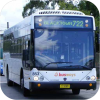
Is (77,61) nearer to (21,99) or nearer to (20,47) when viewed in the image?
(21,99)

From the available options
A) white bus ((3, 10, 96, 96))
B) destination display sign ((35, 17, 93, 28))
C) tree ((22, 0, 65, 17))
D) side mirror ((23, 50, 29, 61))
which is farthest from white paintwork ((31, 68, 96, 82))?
tree ((22, 0, 65, 17))

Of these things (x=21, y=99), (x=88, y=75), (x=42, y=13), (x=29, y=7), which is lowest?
(x=21, y=99)

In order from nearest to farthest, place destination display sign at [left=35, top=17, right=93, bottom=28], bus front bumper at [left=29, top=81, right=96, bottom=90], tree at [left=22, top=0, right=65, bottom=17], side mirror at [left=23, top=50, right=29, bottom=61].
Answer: bus front bumper at [left=29, top=81, right=96, bottom=90] < destination display sign at [left=35, top=17, right=93, bottom=28] < side mirror at [left=23, top=50, right=29, bottom=61] < tree at [left=22, top=0, right=65, bottom=17]

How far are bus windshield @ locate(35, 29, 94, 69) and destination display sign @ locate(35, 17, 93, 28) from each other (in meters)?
0.21

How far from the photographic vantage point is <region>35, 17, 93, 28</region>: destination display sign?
1312 centimetres

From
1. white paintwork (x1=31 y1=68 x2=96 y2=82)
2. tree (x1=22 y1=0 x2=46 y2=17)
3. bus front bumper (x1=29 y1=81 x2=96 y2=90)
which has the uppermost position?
tree (x1=22 y1=0 x2=46 y2=17)

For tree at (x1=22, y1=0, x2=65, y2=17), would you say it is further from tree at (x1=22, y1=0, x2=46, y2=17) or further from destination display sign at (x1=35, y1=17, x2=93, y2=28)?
destination display sign at (x1=35, y1=17, x2=93, y2=28)

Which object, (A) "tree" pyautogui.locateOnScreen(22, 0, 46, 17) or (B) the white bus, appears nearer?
(B) the white bus

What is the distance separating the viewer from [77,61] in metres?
12.9

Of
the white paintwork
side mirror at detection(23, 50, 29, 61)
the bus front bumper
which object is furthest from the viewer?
side mirror at detection(23, 50, 29, 61)

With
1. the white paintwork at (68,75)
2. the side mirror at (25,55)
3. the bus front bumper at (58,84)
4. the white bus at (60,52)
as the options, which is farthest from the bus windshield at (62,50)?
the side mirror at (25,55)

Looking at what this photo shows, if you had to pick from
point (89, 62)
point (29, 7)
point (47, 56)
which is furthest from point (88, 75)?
point (29, 7)

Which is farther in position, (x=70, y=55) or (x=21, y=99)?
(x=21, y=99)

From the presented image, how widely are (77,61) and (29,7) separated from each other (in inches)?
1637
